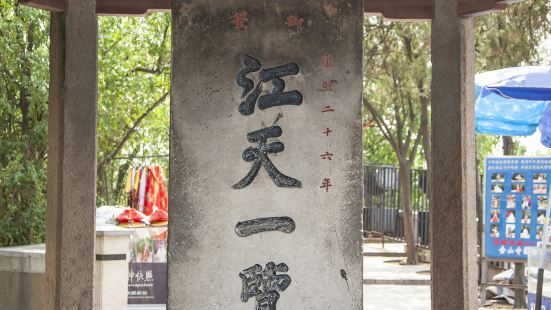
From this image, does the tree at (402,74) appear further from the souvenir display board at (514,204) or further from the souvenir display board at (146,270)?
the souvenir display board at (146,270)

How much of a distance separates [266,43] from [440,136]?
1.34m

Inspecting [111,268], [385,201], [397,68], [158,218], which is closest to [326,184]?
[111,268]

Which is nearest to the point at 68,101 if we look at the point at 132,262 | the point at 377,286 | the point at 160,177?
the point at 132,262

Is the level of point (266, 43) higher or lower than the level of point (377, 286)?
higher

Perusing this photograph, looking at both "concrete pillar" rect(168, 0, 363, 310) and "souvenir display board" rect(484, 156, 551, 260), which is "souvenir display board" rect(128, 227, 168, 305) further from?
"concrete pillar" rect(168, 0, 363, 310)

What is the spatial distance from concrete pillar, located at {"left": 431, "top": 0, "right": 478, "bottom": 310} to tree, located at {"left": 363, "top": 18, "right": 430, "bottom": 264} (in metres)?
10.3

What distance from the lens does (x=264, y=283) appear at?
5.90m

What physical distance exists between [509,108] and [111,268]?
5.02 m

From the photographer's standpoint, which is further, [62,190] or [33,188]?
[33,188]

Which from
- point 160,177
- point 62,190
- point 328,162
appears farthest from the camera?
point 160,177

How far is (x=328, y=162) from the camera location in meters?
5.96

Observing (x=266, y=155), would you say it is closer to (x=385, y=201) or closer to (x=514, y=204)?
(x=514, y=204)

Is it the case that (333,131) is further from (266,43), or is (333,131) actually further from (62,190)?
(62,190)

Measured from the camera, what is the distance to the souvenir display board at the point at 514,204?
38.1 ft
